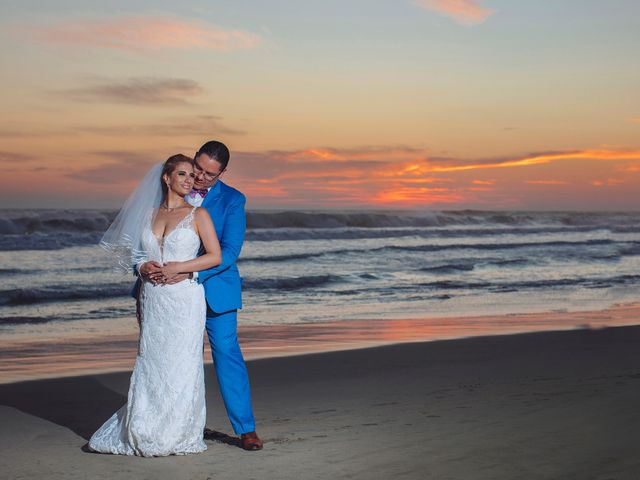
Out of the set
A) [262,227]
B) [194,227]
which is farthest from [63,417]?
[262,227]

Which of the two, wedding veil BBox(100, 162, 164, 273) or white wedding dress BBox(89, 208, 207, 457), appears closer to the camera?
white wedding dress BBox(89, 208, 207, 457)

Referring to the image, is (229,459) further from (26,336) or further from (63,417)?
(26,336)

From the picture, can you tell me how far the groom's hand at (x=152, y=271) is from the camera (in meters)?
5.37

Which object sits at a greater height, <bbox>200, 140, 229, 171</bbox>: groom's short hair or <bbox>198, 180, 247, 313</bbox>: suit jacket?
<bbox>200, 140, 229, 171</bbox>: groom's short hair

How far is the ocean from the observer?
42.2ft

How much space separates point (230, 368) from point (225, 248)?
751 mm

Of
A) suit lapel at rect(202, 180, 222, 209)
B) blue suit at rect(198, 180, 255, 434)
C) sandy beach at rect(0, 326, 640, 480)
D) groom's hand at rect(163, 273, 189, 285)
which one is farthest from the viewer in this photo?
suit lapel at rect(202, 180, 222, 209)

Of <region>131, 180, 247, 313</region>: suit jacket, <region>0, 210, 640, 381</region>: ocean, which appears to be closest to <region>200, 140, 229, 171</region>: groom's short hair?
<region>131, 180, 247, 313</region>: suit jacket

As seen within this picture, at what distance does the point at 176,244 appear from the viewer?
5.38 m

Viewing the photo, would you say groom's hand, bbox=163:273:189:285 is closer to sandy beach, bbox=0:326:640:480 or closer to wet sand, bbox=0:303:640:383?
sandy beach, bbox=0:326:640:480

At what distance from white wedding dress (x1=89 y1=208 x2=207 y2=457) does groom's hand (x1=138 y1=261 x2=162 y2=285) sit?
0.04 meters

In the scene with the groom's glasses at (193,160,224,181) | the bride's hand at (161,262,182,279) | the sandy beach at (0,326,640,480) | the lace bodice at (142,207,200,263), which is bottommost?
→ the sandy beach at (0,326,640,480)

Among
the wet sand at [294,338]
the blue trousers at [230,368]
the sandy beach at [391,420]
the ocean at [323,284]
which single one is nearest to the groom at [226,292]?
the blue trousers at [230,368]

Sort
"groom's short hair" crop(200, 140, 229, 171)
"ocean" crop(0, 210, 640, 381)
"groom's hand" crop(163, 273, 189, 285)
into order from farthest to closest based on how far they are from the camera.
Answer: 1. "ocean" crop(0, 210, 640, 381)
2. "groom's hand" crop(163, 273, 189, 285)
3. "groom's short hair" crop(200, 140, 229, 171)
